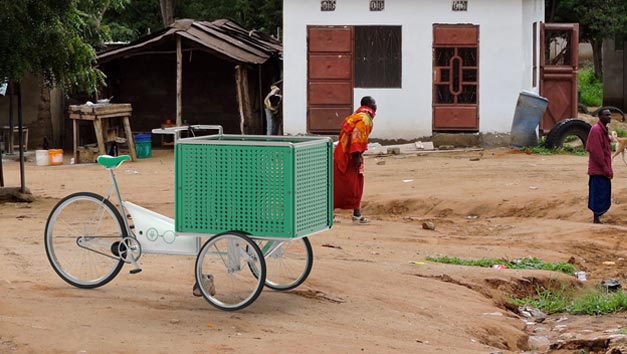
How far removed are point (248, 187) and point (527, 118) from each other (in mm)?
15991

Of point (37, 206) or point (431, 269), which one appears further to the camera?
point (37, 206)

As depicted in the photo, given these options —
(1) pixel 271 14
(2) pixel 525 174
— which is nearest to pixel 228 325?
(2) pixel 525 174

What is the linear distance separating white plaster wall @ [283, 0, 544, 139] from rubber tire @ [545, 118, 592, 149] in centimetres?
160

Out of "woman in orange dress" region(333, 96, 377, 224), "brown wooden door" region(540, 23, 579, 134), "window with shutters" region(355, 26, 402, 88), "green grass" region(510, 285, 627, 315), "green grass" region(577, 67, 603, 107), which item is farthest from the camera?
"green grass" region(577, 67, 603, 107)

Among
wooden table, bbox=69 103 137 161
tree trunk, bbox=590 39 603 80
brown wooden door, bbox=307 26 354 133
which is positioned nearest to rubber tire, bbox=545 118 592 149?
brown wooden door, bbox=307 26 354 133

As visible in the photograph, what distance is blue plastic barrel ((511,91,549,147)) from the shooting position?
23.6 meters

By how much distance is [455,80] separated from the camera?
24625 mm

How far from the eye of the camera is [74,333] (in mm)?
7695

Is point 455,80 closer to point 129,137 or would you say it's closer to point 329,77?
point 329,77

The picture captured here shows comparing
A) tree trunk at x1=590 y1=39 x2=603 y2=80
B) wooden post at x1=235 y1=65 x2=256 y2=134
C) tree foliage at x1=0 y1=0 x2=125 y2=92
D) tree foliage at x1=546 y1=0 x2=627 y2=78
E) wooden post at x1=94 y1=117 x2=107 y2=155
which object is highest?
tree foliage at x1=546 y1=0 x2=627 y2=78

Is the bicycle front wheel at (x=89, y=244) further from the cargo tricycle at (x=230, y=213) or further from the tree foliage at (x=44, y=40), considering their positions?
the tree foliage at (x=44, y=40)

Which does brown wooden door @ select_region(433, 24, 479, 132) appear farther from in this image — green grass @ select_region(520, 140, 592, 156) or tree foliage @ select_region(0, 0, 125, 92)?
A: tree foliage @ select_region(0, 0, 125, 92)

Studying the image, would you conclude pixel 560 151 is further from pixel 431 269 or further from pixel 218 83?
pixel 431 269

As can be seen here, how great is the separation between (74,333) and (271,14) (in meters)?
29.5
